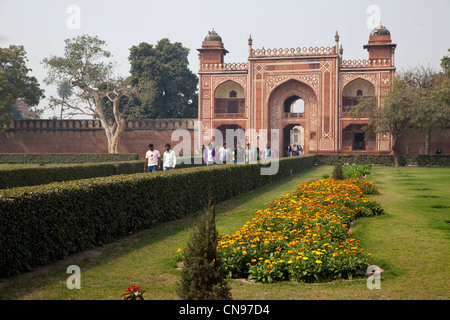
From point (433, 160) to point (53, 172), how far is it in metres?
20.2

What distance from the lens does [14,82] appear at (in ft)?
99.1

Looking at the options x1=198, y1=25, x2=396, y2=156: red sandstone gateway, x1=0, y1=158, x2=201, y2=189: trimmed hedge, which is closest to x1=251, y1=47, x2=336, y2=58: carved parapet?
x1=198, y1=25, x2=396, y2=156: red sandstone gateway

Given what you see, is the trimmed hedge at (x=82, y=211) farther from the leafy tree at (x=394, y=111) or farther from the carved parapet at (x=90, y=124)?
the carved parapet at (x=90, y=124)

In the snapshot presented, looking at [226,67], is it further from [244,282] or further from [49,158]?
[244,282]

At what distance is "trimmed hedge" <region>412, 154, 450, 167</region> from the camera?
26156 mm

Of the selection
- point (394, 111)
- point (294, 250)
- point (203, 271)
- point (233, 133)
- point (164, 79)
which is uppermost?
point (164, 79)

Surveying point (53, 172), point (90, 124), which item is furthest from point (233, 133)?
point (53, 172)

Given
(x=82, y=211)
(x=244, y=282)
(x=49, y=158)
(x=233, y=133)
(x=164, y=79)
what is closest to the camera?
(x=244, y=282)

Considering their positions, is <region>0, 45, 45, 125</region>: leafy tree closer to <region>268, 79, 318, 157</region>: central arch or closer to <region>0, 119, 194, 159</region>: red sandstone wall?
<region>0, 119, 194, 159</region>: red sandstone wall

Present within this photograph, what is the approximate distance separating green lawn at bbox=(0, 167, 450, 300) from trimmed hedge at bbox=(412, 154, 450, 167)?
19.6 metres

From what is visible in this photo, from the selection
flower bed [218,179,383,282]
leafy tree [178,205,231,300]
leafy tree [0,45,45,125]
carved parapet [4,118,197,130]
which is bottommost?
flower bed [218,179,383,282]

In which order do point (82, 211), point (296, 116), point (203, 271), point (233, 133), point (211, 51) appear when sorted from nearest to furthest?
1. point (203, 271)
2. point (82, 211)
3. point (296, 116)
4. point (233, 133)
5. point (211, 51)

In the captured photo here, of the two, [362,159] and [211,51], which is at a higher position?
[211,51]

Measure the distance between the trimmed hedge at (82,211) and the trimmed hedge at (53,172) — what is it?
15.1 feet
